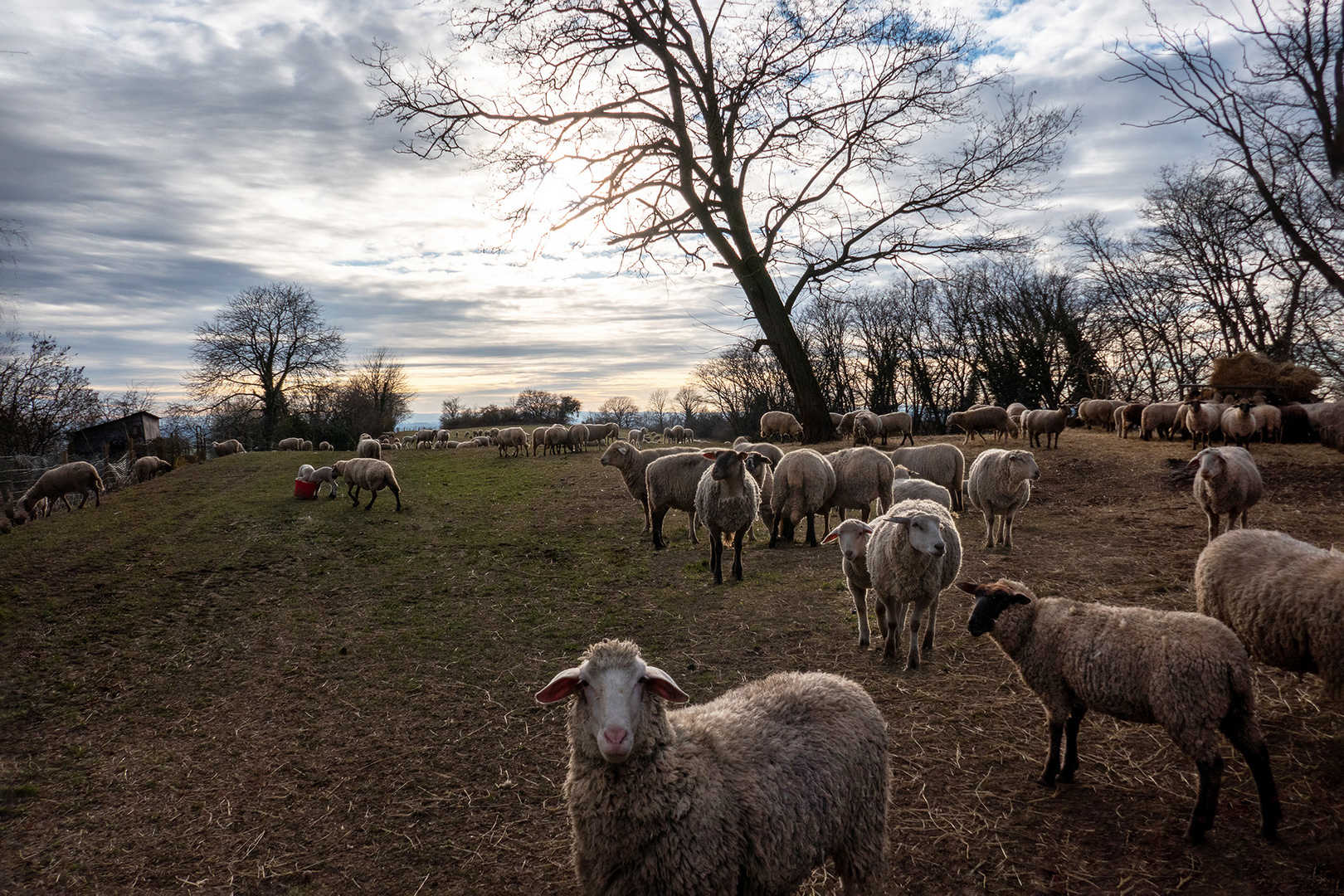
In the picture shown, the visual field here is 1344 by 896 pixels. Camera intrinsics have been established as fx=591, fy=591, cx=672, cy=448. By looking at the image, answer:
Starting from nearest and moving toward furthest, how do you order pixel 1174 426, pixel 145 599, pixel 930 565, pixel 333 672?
pixel 930 565
pixel 333 672
pixel 145 599
pixel 1174 426

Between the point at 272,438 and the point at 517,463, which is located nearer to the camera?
the point at 517,463

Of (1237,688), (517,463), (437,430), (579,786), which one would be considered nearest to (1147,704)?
(1237,688)

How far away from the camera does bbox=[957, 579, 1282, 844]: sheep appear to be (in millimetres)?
Result: 3283

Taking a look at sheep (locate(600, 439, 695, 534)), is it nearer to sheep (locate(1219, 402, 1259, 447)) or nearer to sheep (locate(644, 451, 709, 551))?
sheep (locate(644, 451, 709, 551))

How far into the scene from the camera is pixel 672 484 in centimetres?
1116

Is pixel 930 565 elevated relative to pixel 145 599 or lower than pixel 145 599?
elevated

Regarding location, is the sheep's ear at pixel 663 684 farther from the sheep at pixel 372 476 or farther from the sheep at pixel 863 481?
the sheep at pixel 372 476

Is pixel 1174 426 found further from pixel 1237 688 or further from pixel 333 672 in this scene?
pixel 333 672

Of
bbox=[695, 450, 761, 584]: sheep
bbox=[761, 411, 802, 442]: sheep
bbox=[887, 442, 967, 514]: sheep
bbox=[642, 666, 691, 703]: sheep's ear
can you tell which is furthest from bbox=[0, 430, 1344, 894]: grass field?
bbox=[761, 411, 802, 442]: sheep

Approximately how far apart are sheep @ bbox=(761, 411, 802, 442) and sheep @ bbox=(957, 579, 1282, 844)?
930 inches

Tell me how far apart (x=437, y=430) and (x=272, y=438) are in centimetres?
1305

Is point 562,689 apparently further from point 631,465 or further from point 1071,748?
point 631,465

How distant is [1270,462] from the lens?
1340cm

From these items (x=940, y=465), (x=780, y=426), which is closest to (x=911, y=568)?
(x=940, y=465)
